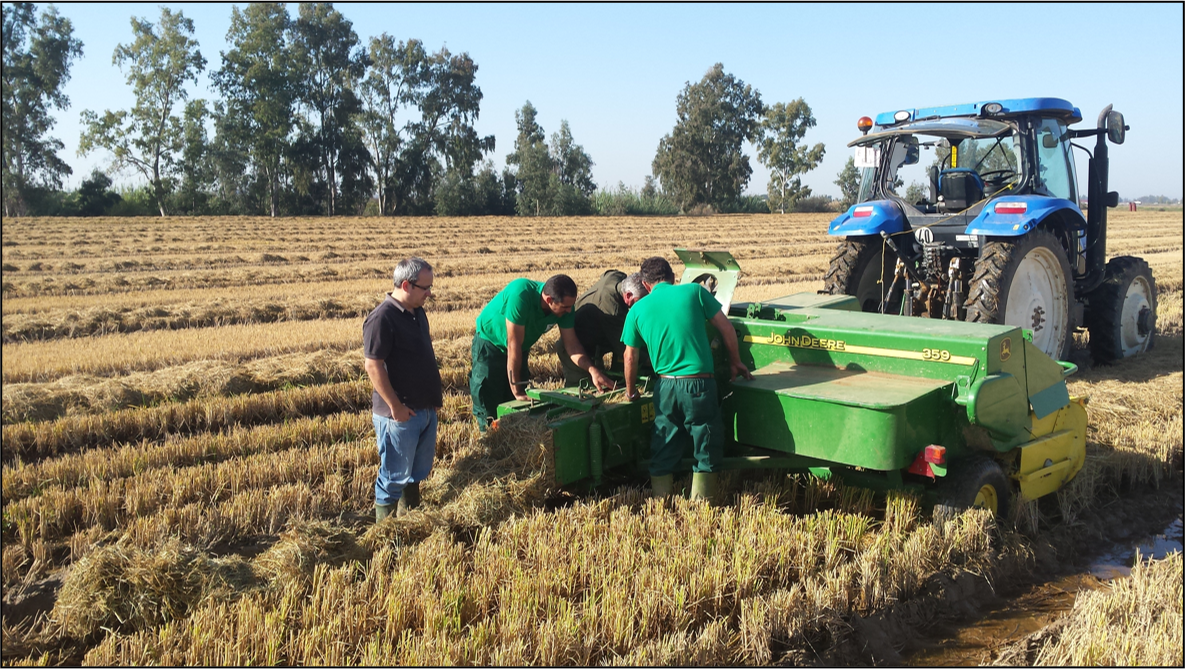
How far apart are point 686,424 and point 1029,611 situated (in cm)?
192

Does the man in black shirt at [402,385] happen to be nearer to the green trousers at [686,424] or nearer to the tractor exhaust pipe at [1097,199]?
the green trousers at [686,424]

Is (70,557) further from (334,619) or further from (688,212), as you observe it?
(688,212)

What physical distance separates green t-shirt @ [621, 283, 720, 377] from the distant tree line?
39.2 meters

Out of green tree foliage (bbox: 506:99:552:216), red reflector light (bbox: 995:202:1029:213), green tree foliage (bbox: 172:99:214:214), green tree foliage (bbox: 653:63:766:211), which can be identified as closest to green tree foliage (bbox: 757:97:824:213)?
green tree foliage (bbox: 653:63:766:211)

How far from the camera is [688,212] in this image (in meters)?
50.0

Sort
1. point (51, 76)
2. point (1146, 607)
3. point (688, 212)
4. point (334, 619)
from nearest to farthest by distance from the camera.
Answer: point (334, 619)
point (1146, 607)
point (51, 76)
point (688, 212)

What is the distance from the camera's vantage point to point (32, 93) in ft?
132

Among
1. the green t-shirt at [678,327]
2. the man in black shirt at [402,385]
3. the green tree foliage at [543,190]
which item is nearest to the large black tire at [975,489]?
the green t-shirt at [678,327]

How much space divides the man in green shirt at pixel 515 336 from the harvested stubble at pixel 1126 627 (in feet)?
9.12

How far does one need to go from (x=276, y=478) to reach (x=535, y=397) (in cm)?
189

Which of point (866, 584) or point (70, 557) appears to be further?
point (70, 557)

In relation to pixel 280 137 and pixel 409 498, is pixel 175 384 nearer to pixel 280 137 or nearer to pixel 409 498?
pixel 409 498

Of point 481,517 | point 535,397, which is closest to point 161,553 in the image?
point 481,517

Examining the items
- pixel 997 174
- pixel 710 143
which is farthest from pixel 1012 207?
pixel 710 143
